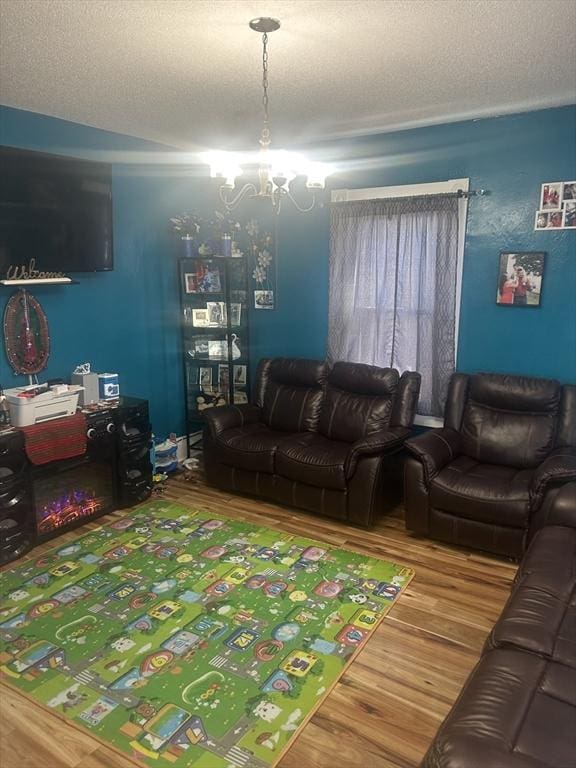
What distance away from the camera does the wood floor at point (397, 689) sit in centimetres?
199

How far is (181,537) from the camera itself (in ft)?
11.8

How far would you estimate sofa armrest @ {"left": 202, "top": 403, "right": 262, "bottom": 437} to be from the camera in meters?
4.27

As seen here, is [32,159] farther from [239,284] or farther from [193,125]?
[239,284]

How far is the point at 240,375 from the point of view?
16.4 ft

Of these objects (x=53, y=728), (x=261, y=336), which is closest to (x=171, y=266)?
(x=261, y=336)

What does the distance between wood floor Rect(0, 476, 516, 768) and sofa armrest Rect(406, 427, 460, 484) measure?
Result: 0.50 m

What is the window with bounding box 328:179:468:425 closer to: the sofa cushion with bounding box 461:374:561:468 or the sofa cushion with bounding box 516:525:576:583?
the sofa cushion with bounding box 461:374:561:468

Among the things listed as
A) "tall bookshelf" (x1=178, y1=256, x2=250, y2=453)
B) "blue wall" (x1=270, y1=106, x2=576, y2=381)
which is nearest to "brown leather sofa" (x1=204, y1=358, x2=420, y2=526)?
"tall bookshelf" (x1=178, y1=256, x2=250, y2=453)

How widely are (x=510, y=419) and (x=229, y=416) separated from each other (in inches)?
80.7

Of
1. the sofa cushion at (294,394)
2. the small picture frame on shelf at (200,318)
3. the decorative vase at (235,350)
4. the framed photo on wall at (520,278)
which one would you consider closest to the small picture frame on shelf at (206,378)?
the decorative vase at (235,350)

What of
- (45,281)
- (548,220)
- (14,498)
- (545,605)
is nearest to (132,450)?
(14,498)

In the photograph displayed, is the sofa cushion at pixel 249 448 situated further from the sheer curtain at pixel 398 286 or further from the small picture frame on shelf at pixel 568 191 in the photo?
the small picture frame on shelf at pixel 568 191

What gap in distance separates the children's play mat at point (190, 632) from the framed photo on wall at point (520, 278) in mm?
1953

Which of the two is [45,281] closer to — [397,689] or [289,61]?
[289,61]
